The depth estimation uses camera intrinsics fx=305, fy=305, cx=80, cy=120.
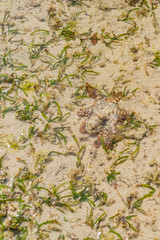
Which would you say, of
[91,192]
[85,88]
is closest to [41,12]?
[85,88]

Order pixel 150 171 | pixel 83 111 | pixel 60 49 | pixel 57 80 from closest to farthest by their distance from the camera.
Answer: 1. pixel 150 171
2. pixel 83 111
3. pixel 57 80
4. pixel 60 49

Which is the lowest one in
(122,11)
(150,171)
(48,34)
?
(150,171)

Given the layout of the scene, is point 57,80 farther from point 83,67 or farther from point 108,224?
point 108,224

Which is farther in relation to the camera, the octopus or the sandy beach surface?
the octopus

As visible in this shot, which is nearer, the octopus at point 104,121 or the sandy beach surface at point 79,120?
the sandy beach surface at point 79,120
